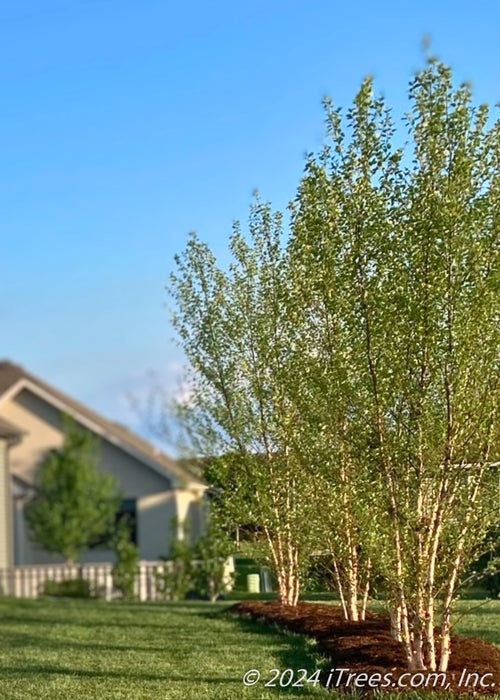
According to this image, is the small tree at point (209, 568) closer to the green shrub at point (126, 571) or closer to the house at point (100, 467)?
the green shrub at point (126, 571)

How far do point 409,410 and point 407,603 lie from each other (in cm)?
141

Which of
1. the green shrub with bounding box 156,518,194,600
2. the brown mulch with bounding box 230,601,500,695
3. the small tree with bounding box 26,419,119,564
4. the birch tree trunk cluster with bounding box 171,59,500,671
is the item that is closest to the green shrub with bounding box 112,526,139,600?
the green shrub with bounding box 156,518,194,600

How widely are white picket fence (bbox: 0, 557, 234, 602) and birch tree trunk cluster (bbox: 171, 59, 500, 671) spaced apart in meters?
13.0

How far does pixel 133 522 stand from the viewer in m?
27.7

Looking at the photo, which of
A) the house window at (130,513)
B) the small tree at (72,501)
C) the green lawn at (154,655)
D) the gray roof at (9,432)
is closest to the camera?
the green lawn at (154,655)

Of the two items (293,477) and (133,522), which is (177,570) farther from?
(293,477)

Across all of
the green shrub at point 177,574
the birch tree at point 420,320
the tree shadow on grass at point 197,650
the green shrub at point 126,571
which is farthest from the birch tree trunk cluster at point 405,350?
the green shrub at point 126,571

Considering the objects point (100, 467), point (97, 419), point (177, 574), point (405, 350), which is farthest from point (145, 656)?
point (97, 419)

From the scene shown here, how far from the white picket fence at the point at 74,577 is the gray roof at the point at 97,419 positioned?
367 centimetres

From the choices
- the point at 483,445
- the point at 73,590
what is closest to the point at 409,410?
the point at 483,445

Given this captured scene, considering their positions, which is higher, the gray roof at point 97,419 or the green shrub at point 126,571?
the gray roof at point 97,419

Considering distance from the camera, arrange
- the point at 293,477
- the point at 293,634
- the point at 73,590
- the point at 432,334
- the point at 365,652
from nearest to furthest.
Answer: the point at 432,334, the point at 365,652, the point at 293,477, the point at 293,634, the point at 73,590

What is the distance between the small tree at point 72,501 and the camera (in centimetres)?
2520

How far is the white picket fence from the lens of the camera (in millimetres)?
21250
